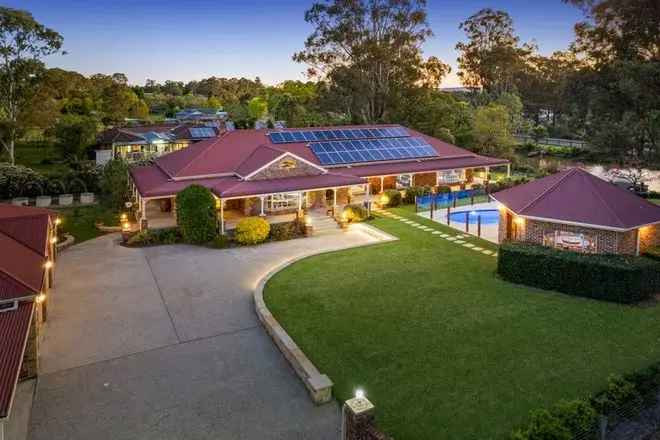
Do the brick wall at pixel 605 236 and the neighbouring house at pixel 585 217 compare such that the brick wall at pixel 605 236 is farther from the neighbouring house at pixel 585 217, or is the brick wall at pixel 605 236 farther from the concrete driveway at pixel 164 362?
the concrete driveway at pixel 164 362

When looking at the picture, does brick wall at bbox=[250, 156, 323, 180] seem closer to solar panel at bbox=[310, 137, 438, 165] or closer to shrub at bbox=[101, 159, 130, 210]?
solar panel at bbox=[310, 137, 438, 165]

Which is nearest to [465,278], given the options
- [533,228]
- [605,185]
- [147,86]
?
[533,228]

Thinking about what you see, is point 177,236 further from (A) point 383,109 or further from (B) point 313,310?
(A) point 383,109

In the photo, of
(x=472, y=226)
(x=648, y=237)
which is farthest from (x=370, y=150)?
(x=648, y=237)

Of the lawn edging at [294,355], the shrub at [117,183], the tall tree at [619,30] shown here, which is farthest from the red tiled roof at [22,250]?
the tall tree at [619,30]

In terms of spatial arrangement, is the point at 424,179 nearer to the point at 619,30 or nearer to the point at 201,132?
the point at 619,30

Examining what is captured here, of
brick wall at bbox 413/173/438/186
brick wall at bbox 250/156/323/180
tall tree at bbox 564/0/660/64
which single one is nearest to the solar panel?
brick wall at bbox 413/173/438/186
